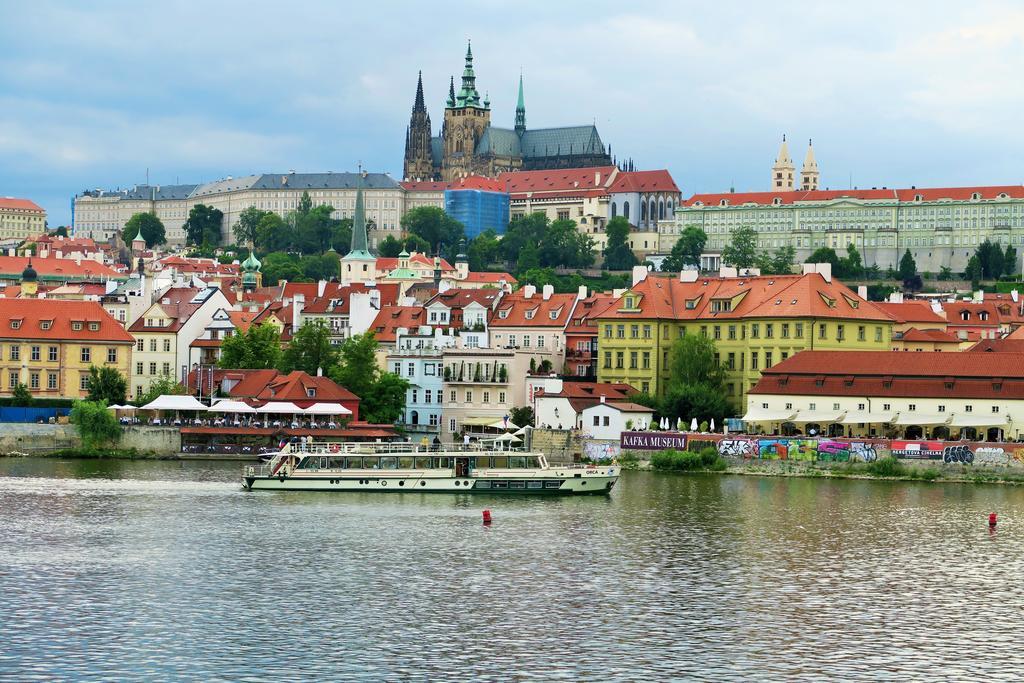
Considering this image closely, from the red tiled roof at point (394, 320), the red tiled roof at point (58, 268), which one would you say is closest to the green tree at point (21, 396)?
the red tiled roof at point (394, 320)

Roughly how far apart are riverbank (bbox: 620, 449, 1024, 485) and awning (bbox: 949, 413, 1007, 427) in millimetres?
4536

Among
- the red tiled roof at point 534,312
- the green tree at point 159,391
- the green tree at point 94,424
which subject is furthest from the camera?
the red tiled roof at point 534,312

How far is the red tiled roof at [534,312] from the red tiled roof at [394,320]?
4463 millimetres

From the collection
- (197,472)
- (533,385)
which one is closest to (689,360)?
(533,385)

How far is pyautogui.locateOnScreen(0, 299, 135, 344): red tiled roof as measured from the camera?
9525 cm

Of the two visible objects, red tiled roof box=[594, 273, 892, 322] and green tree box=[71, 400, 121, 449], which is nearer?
green tree box=[71, 400, 121, 449]

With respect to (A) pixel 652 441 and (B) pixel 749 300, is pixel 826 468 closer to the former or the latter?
(A) pixel 652 441

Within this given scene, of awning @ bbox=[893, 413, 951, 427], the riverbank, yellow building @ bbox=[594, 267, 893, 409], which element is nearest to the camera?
the riverbank

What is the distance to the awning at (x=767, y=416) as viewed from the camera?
80.8m

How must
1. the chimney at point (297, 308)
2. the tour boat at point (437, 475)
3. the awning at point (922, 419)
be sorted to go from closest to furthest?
the tour boat at point (437, 475) → the awning at point (922, 419) → the chimney at point (297, 308)

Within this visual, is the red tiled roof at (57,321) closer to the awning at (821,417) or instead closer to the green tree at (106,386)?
the green tree at (106,386)

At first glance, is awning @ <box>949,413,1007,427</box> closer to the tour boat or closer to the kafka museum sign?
Answer: the kafka museum sign

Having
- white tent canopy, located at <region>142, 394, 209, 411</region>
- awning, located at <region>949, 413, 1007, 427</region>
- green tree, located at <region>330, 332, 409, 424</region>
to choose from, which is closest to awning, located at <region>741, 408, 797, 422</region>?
awning, located at <region>949, 413, 1007, 427</region>

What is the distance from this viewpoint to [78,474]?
72.7 m
